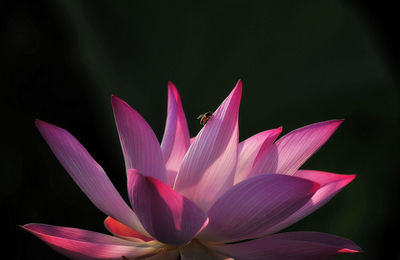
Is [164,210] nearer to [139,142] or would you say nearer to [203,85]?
[139,142]

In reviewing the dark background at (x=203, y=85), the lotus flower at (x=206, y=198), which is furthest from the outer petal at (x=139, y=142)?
the dark background at (x=203, y=85)

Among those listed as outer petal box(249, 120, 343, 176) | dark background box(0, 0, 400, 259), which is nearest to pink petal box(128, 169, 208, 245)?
outer petal box(249, 120, 343, 176)

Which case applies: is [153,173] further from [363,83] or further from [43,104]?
[43,104]

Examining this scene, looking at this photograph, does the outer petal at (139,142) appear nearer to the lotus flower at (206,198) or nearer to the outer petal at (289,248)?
the lotus flower at (206,198)

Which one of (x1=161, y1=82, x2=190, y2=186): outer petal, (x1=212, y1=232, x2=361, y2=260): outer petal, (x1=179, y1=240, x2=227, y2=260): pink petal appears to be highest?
(x1=161, y1=82, x2=190, y2=186): outer petal

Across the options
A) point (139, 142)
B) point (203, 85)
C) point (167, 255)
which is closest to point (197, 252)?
point (167, 255)

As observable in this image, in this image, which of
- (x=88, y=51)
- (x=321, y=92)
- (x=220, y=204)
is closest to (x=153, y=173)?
(x=220, y=204)

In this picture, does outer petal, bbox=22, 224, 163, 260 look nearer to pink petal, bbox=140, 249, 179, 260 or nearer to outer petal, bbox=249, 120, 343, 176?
pink petal, bbox=140, 249, 179, 260
